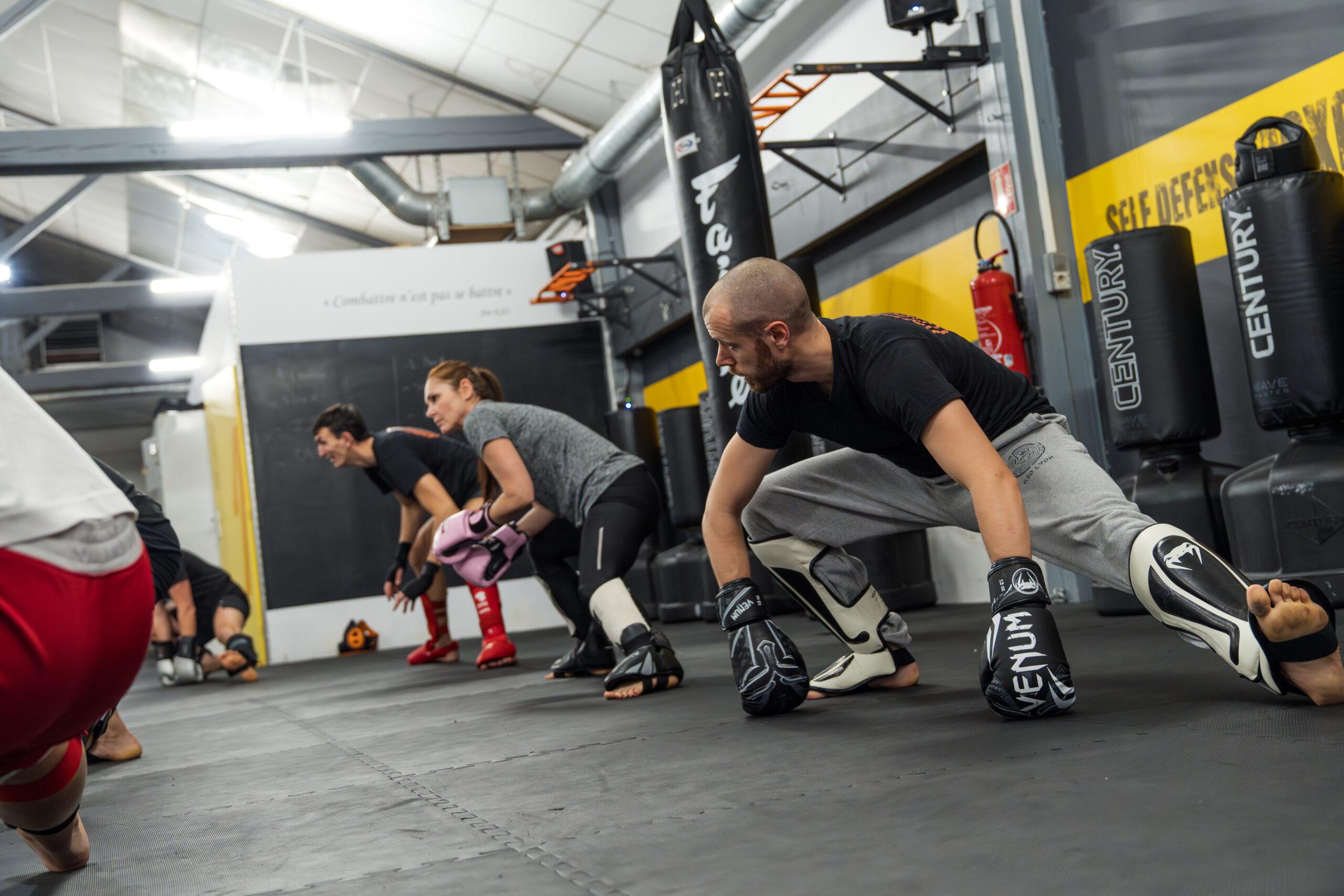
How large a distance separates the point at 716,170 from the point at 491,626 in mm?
2341

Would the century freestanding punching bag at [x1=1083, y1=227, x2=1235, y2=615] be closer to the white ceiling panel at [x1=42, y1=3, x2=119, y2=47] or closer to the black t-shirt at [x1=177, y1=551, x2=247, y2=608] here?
the black t-shirt at [x1=177, y1=551, x2=247, y2=608]

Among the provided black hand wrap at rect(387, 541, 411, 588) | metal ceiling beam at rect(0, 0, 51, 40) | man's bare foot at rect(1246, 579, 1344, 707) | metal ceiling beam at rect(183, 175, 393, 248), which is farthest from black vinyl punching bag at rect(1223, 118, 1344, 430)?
metal ceiling beam at rect(183, 175, 393, 248)

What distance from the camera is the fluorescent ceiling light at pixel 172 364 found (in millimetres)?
16703

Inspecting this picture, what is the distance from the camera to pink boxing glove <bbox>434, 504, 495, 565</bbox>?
4301 millimetres

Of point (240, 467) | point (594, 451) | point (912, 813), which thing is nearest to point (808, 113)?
point (594, 451)

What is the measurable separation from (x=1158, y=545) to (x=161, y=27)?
33.7 ft

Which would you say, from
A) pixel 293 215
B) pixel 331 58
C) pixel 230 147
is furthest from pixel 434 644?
pixel 293 215

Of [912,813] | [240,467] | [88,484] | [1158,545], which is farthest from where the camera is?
[240,467]

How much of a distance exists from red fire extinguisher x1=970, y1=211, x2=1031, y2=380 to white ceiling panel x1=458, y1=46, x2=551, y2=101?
5148mm

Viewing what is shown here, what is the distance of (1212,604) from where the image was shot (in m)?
2.07

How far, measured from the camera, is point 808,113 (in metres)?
7.11

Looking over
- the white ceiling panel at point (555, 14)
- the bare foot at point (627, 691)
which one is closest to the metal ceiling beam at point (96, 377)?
the white ceiling panel at point (555, 14)

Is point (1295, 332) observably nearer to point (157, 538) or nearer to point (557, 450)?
point (557, 450)

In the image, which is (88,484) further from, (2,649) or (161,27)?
(161,27)
